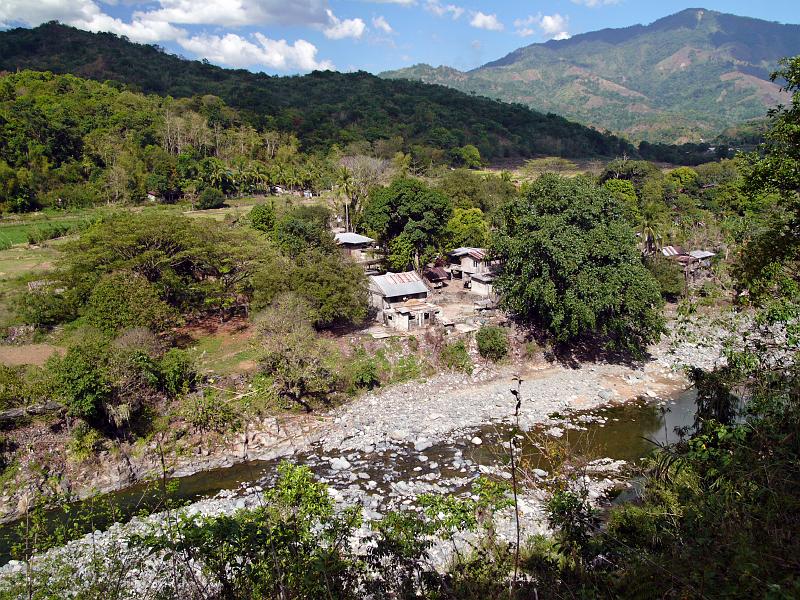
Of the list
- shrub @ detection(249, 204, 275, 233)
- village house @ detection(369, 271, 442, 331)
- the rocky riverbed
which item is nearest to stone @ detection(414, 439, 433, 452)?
the rocky riverbed

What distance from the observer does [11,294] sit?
24641mm

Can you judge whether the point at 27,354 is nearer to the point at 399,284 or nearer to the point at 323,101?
the point at 399,284

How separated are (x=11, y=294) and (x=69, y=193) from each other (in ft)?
109

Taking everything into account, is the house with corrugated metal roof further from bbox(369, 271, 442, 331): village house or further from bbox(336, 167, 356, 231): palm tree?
bbox(369, 271, 442, 331): village house

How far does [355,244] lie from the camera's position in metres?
35.3

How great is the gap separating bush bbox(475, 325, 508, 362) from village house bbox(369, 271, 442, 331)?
310 centimetres

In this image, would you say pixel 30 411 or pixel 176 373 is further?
pixel 176 373

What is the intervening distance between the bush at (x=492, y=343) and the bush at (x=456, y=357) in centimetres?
87

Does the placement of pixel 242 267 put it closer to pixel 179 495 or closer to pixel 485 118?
pixel 179 495

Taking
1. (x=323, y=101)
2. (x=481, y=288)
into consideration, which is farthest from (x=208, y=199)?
(x=323, y=101)

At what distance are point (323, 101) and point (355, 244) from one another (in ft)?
310

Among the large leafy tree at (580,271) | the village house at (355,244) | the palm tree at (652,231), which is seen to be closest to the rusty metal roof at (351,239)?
the village house at (355,244)

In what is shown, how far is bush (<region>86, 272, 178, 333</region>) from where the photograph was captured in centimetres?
1980

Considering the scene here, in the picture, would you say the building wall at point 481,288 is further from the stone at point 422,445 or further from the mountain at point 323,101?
the mountain at point 323,101
